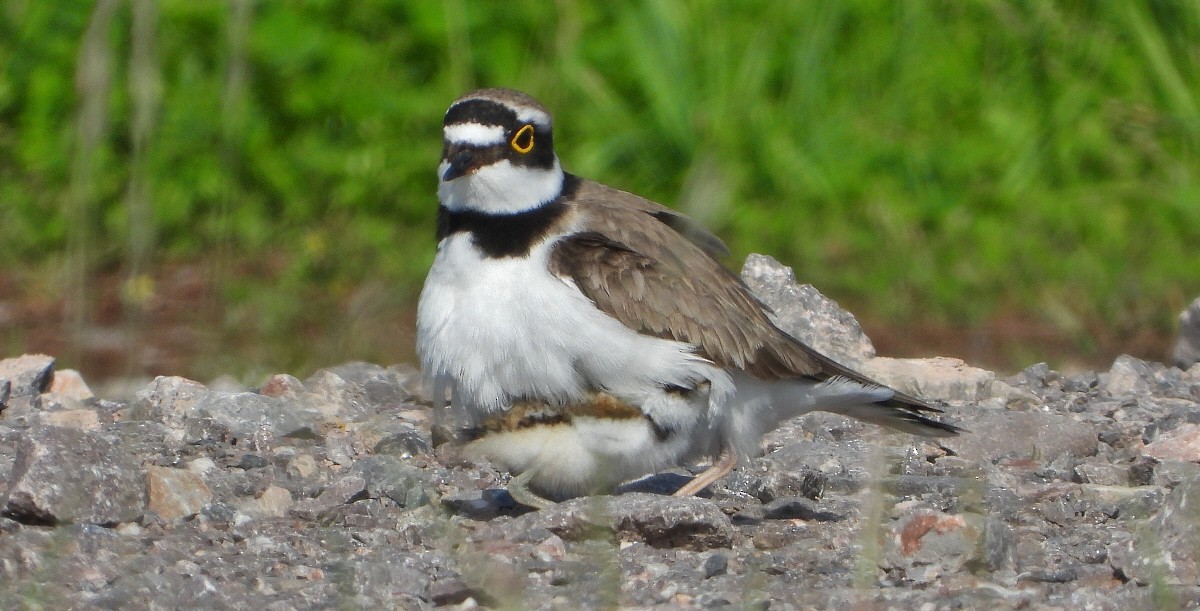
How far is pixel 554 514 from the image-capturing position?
4602 mm

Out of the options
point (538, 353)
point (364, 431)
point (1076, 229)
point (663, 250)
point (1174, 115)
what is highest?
point (1174, 115)

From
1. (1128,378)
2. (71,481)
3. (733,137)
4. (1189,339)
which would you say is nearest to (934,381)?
(1128,378)

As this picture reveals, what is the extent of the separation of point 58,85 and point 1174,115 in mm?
5712

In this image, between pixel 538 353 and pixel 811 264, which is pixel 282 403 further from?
pixel 811 264

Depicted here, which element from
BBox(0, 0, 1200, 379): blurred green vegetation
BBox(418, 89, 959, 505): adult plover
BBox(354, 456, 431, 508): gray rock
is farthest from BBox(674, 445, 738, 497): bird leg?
BBox(0, 0, 1200, 379): blurred green vegetation

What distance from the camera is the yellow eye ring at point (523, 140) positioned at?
500 centimetres

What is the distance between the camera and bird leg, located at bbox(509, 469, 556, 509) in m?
4.81

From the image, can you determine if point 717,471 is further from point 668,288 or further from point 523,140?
point 523,140

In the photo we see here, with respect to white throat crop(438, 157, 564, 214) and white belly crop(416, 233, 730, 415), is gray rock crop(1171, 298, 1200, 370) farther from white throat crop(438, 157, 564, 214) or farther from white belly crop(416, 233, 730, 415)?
white throat crop(438, 157, 564, 214)

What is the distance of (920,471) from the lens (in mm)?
5398

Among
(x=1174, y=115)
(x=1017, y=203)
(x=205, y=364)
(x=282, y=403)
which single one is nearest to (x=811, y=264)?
(x=1017, y=203)

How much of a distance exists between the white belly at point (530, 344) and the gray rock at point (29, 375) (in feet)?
6.34

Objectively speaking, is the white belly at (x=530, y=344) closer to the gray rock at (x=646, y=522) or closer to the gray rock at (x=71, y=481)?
the gray rock at (x=646, y=522)

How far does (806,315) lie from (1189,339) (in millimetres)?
1567
